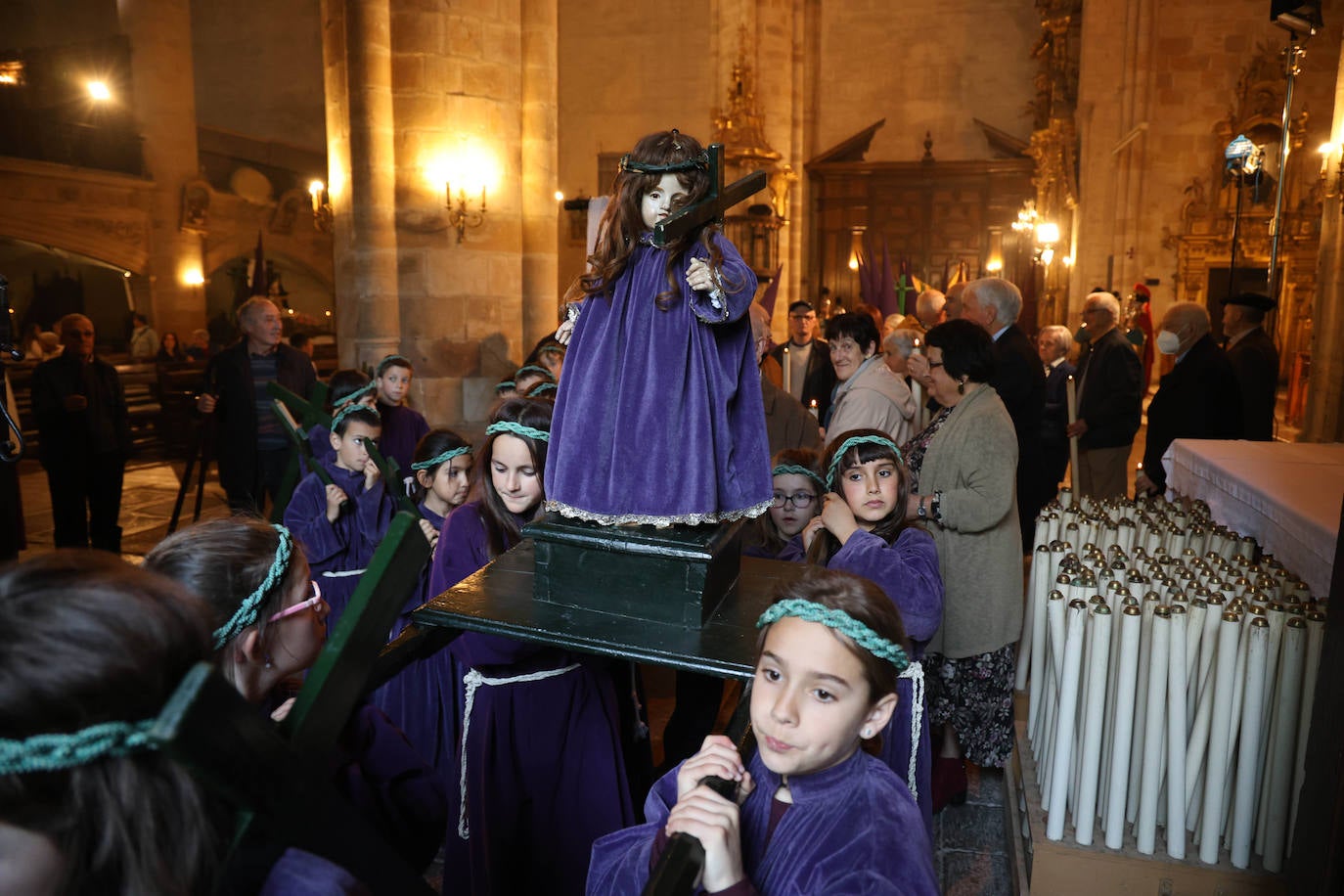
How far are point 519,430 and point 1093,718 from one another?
5.48 feet

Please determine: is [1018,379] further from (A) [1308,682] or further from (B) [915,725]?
(B) [915,725]

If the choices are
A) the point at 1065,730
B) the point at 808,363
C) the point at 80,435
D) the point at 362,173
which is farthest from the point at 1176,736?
the point at 80,435

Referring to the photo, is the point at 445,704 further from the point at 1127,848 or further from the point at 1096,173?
the point at 1096,173

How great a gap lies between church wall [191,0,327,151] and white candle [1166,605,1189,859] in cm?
1875

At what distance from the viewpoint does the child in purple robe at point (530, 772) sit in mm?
2312

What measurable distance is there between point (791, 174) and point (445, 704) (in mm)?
12041

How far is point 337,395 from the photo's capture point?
4.34m

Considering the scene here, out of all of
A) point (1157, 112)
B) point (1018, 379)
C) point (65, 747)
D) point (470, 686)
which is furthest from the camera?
point (1157, 112)

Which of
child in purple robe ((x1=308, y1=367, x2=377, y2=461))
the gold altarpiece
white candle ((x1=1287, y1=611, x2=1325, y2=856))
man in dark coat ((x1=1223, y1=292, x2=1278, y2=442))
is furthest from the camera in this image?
the gold altarpiece

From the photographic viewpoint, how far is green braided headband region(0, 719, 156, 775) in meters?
0.77

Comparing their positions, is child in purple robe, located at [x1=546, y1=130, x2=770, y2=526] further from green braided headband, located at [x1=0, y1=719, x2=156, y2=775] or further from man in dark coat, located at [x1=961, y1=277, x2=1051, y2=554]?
man in dark coat, located at [x1=961, y1=277, x2=1051, y2=554]

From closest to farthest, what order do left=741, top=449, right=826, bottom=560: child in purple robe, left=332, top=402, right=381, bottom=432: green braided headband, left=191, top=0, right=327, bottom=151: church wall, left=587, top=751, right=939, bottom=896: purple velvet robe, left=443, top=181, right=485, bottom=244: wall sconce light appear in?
left=587, top=751, right=939, bottom=896: purple velvet robe
left=741, top=449, right=826, bottom=560: child in purple robe
left=332, top=402, right=381, bottom=432: green braided headband
left=443, top=181, right=485, bottom=244: wall sconce light
left=191, top=0, right=327, bottom=151: church wall

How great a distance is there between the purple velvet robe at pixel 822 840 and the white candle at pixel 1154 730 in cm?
114

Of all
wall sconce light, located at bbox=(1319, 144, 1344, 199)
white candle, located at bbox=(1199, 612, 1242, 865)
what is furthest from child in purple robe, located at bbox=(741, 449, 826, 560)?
wall sconce light, located at bbox=(1319, 144, 1344, 199)
